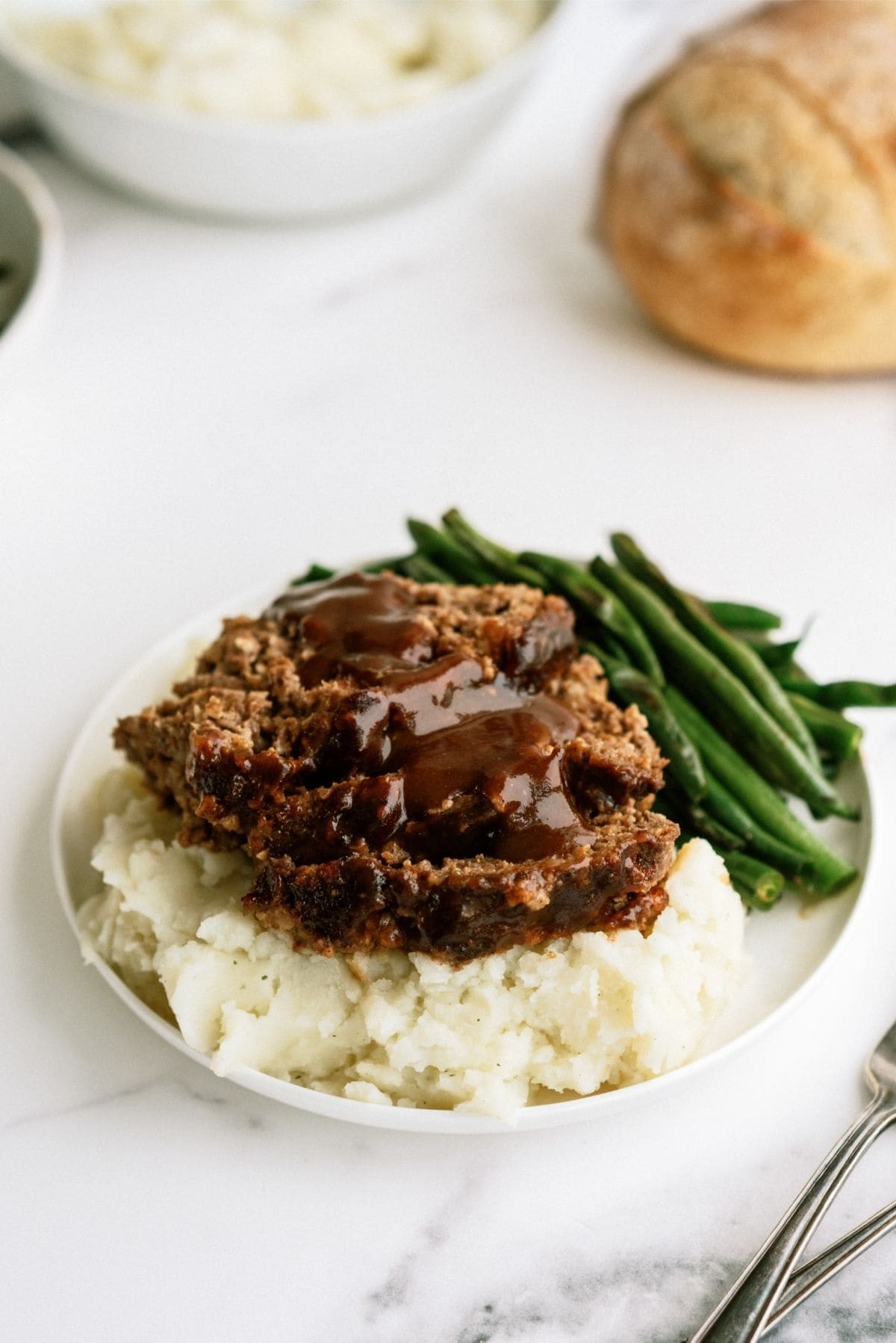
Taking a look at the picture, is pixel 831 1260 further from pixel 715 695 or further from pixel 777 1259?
pixel 715 695

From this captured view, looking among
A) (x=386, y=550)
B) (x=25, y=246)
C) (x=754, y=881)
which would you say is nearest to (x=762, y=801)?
(x=754, y=881)

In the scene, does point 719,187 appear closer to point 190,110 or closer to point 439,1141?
point 190,110

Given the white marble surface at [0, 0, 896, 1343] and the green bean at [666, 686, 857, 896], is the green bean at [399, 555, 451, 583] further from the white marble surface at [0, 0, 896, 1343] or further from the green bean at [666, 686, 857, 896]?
the white marble surface at [0, 0, 896, 1343]

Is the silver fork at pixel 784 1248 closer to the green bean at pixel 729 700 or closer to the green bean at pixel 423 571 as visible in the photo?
the green bean at pixel 729 700

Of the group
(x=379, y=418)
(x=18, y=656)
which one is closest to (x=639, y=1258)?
(x=18, y=656)

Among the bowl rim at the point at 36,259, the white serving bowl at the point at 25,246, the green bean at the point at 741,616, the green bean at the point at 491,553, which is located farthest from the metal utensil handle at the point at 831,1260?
the white serving bowl at the point at 25,246

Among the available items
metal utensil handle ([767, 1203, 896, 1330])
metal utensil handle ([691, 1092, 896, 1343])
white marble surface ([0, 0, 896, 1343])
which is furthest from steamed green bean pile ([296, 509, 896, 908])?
metal utensil handle ([767, 1203, 896, 1330])
